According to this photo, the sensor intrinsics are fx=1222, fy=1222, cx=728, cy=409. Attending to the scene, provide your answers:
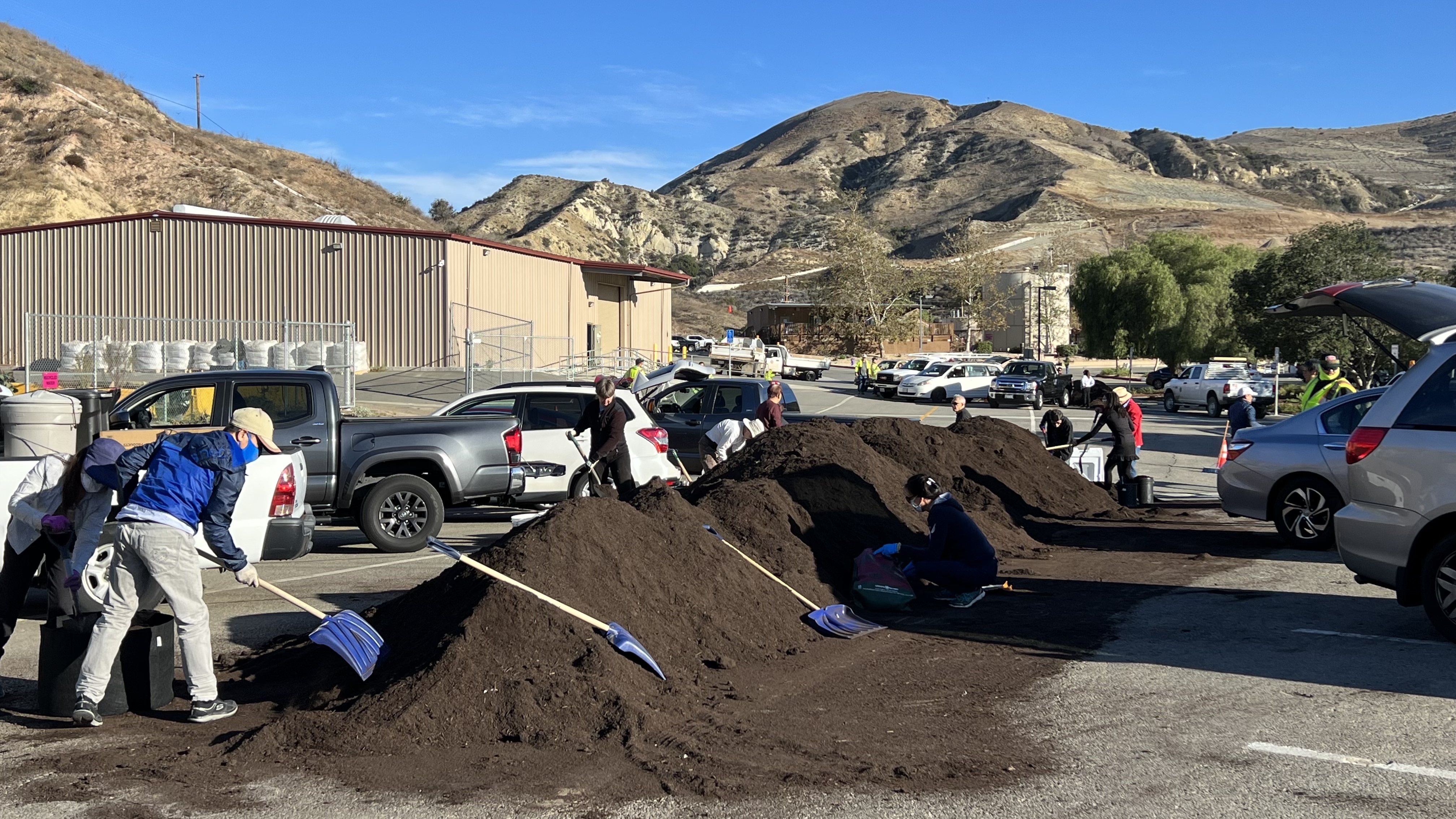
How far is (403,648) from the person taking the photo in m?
6.36

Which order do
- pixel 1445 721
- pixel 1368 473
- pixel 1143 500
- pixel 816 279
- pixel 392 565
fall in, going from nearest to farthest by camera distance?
1. pixel 1445 721
2. pixel 1368 473
3. pixel 392 565
4. pixel 1143 500
5. pixel 816 279

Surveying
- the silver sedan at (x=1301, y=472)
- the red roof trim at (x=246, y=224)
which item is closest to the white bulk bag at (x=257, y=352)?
the red roof trim at (x=246, y=224)

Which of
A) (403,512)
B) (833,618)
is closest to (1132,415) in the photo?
(833,618)

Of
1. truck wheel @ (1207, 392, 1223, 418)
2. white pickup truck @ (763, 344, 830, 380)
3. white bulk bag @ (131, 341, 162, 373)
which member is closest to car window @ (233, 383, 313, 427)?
white bulk bag @ (131, 341, 162, 373)

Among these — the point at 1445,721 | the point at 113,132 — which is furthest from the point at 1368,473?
the point at 113,132

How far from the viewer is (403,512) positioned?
11836 millimetres

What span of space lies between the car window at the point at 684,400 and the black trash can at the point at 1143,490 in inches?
249

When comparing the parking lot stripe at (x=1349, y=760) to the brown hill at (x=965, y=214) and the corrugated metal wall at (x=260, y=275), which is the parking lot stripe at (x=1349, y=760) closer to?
the corrugated metal wall at (x=260, y=275)

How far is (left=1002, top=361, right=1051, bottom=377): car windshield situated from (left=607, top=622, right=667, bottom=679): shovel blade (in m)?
38.8

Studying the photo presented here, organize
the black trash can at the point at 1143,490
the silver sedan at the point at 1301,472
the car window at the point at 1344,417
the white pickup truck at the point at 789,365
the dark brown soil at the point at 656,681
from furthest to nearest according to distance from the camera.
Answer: the white pickup truck at the point at 789,365 → the black trash can at the point at 1143,490 → the car window at the point at 1344,417 → the silver sedan at the point at 1301,472 → the dark brown soil at the point at 656,681

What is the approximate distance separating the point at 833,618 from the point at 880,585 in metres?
0.82

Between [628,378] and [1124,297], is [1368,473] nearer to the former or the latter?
[628,378]

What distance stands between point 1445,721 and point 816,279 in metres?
102

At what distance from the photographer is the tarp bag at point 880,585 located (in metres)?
8.63
